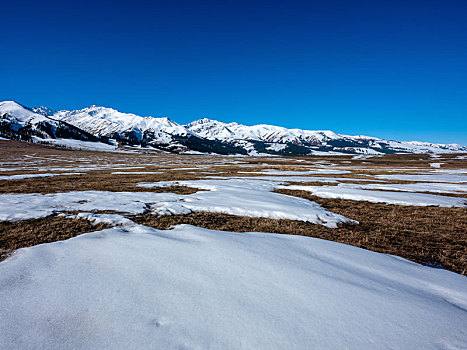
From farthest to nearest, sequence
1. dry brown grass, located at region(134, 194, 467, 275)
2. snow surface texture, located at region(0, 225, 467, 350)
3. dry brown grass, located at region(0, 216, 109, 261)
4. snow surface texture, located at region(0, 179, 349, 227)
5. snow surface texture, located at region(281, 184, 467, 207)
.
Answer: snow surface texture, located at region(281, 184, 467, 207) < snow surface texture, located at region(0, 179, 349, 227) < dry brown grass, located at region(134, 194, 467, 275) < dry brown grass, located at region(0, 216, 109, 261) < snow surface texture, located at region(0, 225, 467, 350)

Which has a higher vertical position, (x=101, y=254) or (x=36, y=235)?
(x=101, y=254)

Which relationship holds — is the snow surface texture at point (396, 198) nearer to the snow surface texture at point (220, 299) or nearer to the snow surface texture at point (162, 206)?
the snow surface texture at point (162, 206)

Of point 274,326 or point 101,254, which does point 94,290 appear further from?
point 274,326

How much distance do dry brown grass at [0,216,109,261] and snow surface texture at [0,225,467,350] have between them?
135cm

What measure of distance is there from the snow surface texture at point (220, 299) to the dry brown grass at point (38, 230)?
1.35 meters

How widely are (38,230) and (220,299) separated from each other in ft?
27.9

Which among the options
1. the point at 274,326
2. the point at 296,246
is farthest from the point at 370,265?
the point at 274,326

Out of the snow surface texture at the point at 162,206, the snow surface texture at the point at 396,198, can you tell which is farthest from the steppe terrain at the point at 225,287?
the snow surface texture at the point at 396,198

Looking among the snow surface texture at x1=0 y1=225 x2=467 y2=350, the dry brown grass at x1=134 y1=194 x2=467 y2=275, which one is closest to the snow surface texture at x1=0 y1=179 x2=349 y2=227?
the dry brown grass at x1=134 y1=194 x2=467 y2=275

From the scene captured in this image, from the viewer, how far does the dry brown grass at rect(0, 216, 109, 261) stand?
7.09 m

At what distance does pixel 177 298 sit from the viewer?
4047mm

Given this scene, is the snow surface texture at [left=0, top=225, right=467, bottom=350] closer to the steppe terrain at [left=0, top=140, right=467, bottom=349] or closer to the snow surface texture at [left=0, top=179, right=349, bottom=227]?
the steppe terrain at [left=0, top=140, right=467, bottom=349]

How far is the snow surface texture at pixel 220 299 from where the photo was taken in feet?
10.3

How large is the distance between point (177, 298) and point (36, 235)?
726 centimetres
